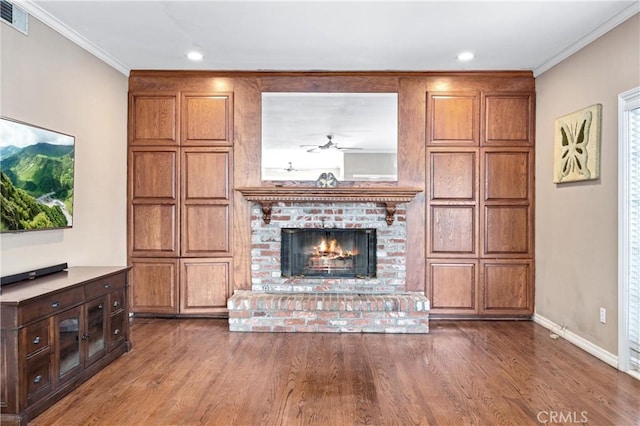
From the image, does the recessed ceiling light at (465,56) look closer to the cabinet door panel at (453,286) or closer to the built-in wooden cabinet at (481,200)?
the built-in wooden cabinet at (481,200)

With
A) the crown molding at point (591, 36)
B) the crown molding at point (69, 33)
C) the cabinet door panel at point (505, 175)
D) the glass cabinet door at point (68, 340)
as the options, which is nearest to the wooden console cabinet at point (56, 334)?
the glass cabinet door at point (68, 340)

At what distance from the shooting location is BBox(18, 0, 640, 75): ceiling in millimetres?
2949

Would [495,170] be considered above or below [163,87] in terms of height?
below

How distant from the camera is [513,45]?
3605 mm

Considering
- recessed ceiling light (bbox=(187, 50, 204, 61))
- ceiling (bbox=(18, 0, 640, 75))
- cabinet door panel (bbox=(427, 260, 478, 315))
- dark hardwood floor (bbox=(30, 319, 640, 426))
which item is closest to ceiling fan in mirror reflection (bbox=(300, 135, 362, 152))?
ceiling (bbox=(18, 0, 640, 75))

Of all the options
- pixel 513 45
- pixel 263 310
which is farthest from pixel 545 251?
pixel 263 310

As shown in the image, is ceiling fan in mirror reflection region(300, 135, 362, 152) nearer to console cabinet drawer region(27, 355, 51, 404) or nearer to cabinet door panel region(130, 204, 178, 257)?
cabinet door panel region(130, 204, 178, 257)

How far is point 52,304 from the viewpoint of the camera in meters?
→ 2.47

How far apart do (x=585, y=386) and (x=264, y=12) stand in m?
3.69

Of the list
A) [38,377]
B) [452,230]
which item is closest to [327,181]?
[452,230]

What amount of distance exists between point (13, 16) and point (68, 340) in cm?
237

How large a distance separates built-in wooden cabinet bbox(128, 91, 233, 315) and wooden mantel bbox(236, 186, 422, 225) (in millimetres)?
433

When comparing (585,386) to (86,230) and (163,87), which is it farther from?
(163,87)

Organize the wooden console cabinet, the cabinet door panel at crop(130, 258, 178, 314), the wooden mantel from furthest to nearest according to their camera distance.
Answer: the cabinet door panel at crop(130, 258, 178, 314) < the wooden mantel < the wooden console cabinet
